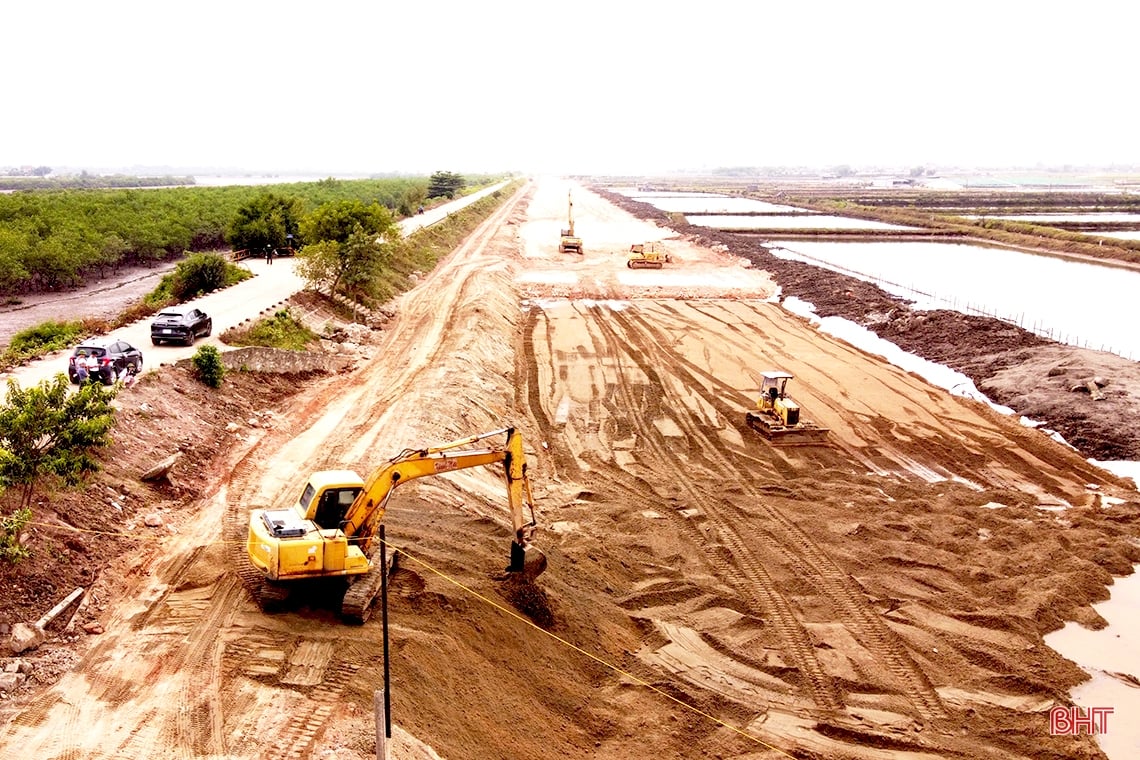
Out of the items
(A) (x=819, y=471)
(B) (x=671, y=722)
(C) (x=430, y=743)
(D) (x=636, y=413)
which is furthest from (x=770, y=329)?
(C) (x=430, y=743)

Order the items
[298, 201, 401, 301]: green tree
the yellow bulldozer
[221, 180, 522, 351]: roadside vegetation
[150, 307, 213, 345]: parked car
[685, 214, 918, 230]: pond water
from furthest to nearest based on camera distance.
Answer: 1. [685, 214, 918, 230]: pond water
2. the yellow bulldozer
3. [298, 201, 401, 301]: green tree
4. [221, 180, 522, 351]: roadside vegetation
5. [150, 307, 213, 345]: parked car

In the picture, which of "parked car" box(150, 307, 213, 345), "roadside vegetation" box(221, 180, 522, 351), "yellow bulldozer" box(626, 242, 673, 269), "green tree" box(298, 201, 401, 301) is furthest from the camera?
"yellow bulldozer" box(626, 242, 673, 269)

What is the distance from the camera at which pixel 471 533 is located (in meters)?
19.1

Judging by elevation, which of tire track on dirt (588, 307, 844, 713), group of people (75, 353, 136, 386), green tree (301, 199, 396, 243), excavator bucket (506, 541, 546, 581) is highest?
green tree (301, 199, 396, 243)

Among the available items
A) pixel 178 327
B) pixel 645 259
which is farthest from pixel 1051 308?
pixel 178 327

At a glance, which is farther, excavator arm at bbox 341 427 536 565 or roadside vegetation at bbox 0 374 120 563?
roadside vegetation at bbox 0 374 120 563

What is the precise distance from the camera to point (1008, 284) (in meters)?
59.4

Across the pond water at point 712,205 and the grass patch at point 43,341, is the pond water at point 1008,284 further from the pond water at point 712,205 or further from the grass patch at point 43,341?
the pond water at point 712,205

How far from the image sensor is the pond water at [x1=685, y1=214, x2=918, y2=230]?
A: 327ft

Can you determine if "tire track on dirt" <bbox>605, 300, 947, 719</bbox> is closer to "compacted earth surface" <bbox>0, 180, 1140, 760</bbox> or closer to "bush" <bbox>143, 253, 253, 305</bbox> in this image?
"compacted earth surface" <bbox>0, 180, 1140, 760</bbox>

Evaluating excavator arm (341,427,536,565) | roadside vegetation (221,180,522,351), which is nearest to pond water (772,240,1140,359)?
roadside vegetation (221,180,522,351)

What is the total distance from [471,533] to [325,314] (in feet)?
74.8

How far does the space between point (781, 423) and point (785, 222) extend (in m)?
83.9

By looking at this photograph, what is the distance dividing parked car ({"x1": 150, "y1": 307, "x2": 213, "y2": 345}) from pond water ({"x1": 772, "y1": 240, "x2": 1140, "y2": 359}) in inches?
1511
